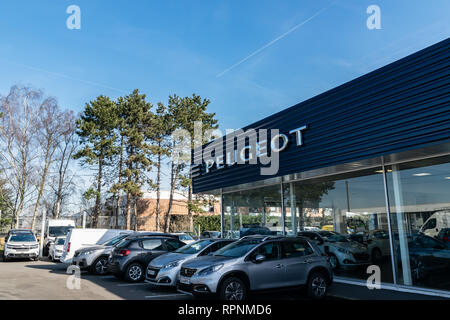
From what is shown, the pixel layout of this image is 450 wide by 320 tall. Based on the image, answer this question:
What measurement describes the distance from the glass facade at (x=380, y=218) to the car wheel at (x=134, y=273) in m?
5.69

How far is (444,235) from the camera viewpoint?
8969 millimetres

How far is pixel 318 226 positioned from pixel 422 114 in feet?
19.1

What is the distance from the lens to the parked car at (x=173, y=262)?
30.8ft

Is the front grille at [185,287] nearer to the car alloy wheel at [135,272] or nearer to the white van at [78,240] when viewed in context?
the car alloy wheel at [135,272]

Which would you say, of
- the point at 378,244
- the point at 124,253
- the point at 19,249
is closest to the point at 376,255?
the point at 378,244

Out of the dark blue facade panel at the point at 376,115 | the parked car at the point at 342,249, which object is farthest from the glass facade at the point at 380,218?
the dark blue facade panel at the point at 376,115

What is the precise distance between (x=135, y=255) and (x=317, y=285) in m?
6.07

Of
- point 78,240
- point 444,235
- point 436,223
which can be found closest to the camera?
point 444,235

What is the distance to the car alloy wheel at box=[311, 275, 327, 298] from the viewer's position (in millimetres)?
8484

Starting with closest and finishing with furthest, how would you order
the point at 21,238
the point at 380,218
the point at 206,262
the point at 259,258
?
1. the point at 259,258
2. the point at 206,262
3. the point at 380,218
4. the point at 21,238

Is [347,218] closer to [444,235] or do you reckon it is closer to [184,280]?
[444,235]

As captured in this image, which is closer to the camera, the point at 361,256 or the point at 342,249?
the point at 361,256
